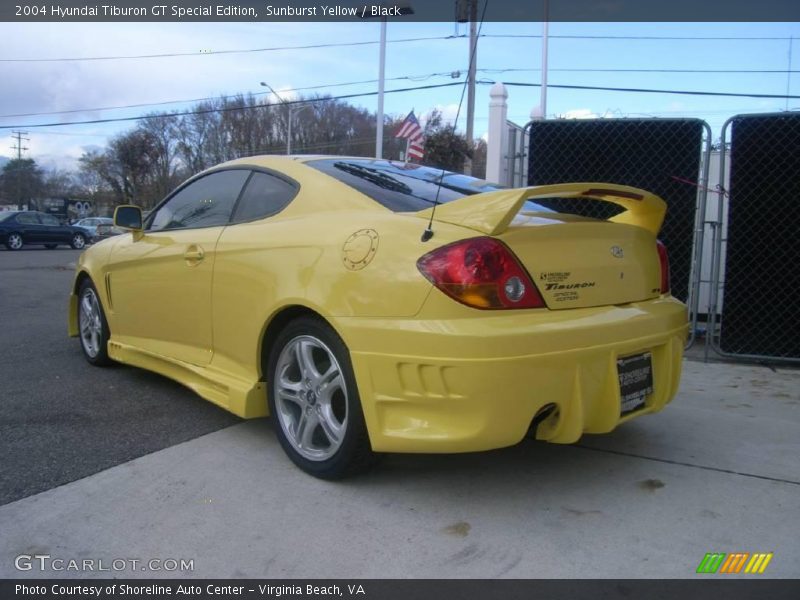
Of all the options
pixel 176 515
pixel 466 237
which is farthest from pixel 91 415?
pixel 466 237

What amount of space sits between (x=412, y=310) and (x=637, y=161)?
170 inches

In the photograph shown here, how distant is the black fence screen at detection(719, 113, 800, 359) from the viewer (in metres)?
5.38

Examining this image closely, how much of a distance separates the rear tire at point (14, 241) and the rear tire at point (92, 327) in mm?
22729

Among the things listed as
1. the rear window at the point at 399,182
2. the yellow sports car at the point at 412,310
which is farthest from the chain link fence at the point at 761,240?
the rear window at the point at 399,182

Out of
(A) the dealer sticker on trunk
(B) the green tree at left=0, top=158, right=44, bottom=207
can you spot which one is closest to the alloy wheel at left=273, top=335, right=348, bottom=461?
(A) the dealer sticker on trunk

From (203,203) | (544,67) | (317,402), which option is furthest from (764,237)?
(544,67)

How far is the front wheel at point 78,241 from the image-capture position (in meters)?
27.3

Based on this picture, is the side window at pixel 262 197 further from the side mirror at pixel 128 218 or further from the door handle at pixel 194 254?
Result: the side mirror at pixel 128 218

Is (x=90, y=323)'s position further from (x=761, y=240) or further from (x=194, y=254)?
(x=761, y=240)

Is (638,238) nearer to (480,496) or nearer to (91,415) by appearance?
(480,496)

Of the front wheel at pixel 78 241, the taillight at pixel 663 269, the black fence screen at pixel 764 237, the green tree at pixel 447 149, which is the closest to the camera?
the taillight at pixel 663 269

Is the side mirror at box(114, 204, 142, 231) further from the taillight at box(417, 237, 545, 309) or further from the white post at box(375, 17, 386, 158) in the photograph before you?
the white post at box(375, 17, 386, 158)

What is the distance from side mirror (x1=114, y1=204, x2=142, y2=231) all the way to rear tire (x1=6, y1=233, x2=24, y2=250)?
23575mm
